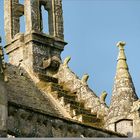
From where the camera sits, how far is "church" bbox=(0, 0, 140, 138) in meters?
62.4

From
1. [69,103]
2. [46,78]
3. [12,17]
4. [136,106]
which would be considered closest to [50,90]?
[69,103]

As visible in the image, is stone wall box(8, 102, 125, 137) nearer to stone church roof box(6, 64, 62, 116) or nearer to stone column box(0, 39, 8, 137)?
stone church roof box(6, 64, 62, 116)

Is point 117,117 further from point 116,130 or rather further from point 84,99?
point 84,99

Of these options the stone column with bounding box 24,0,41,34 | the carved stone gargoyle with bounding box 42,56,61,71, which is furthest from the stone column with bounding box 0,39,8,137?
the stone column with bounding box 24,0,41,34

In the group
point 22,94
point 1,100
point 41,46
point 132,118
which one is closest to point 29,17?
point 41,46

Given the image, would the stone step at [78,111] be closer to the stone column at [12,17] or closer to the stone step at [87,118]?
the stone step at [87,118]

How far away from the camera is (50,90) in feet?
228

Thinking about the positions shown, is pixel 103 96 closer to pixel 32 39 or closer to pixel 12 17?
pixel 32 39

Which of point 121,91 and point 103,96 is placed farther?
point 103,96

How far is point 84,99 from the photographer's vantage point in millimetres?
70375

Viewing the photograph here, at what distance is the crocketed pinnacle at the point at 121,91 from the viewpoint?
64500 mm

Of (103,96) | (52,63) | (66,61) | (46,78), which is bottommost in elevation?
(103,96)

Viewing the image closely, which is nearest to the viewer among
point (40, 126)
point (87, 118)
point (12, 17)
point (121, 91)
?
point (40, 126)

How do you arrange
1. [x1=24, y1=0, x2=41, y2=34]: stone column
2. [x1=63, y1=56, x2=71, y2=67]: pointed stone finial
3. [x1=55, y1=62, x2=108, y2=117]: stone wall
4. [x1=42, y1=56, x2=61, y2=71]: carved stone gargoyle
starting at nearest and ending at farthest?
[x1=55, y1=62, x2=108, y2=117]: stone wall → [x1=42, y1=56, x2=61, y2=71]: carved stone gargoyle → [x1=63, y1=56, x2=71, y2=67]: pointed stone finial → [x1=24, y1=0, x2=41, y2=34]: stone column
